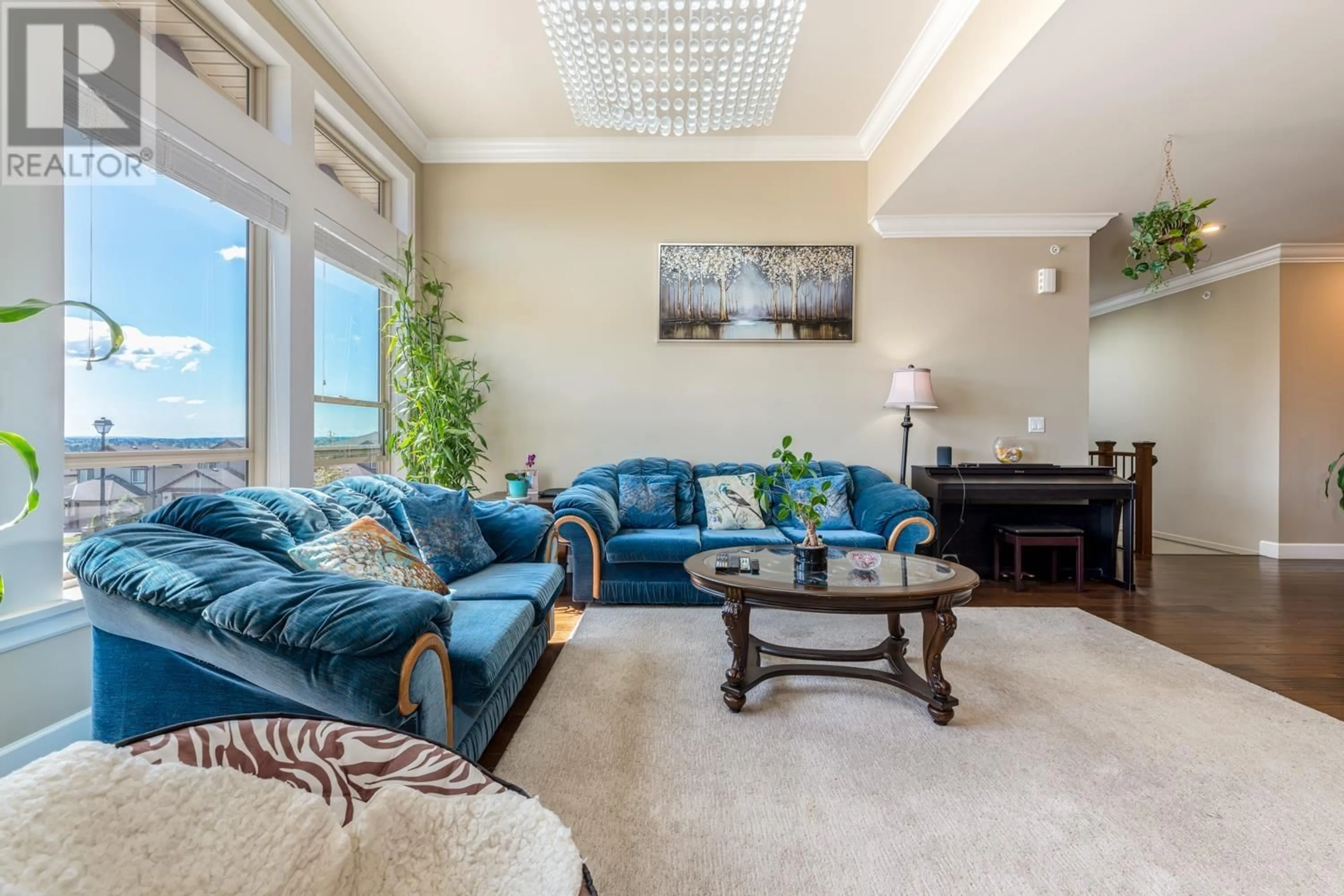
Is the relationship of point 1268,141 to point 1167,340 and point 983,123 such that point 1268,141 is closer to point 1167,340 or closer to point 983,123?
point 983,123

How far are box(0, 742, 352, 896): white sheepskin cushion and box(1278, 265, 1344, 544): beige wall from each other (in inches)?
286

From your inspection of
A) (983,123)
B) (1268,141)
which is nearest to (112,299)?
(983,123)

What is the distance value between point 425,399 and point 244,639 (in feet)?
8.51

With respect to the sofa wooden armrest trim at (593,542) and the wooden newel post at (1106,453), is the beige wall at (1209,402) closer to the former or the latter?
the wooden newel post at (1106,453)

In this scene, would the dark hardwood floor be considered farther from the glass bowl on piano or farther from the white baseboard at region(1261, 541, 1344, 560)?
the glass bowl on piano

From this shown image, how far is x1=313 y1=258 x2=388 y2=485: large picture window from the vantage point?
10.4 feet

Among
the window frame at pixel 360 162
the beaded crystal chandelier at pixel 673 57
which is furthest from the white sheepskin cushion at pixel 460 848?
the window frame at pixel 360 162

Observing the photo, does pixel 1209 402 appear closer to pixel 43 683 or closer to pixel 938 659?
pixel 938 659

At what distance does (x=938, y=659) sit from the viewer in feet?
6.92

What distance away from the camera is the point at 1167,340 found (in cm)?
614

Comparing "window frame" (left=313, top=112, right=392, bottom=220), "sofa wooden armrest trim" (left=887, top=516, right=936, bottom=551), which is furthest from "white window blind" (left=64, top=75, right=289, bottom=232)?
"sofa wooden armrest trim" (left=887, top=516, right=936, bottom=551)

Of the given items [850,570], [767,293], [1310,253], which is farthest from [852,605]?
[1310,253]

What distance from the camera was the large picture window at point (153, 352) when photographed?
190 centimetres

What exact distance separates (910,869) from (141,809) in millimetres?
1532
